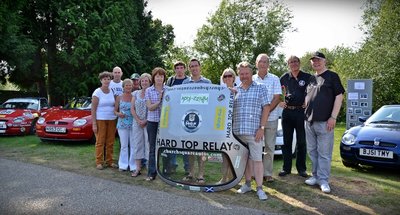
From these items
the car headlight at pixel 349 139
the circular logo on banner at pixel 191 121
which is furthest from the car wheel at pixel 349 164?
the circular logo on banner at pixel 191 121

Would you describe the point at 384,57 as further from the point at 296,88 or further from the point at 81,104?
the point at 81,104

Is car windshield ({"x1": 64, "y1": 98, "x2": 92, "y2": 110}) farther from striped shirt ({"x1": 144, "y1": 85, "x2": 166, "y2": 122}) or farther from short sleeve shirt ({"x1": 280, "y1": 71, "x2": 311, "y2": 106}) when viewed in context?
short sleeve shirt ({"x1": 280, "y1": 71, "x2": 311, "y2": 106})

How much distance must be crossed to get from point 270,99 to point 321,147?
3.47 ft

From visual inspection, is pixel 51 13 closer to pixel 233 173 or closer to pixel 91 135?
pixel 91 135

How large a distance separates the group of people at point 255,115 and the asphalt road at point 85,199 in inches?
21.9

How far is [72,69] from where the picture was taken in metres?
17.9

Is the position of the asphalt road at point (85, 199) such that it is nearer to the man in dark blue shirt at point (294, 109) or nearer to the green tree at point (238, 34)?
the man in dark blue shirt at point (294, 109)

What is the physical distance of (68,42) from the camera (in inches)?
722

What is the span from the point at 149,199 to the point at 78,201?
94 centimetres

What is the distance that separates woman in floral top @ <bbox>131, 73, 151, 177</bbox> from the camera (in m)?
6.09

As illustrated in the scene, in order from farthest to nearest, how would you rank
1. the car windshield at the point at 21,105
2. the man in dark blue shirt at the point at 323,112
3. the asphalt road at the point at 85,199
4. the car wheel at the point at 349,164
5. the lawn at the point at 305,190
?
the car windshield at the point at 21,105 < the car wheel at the point at 349,164 < the man in dark blue shirt at the point at 323,112 < the lawn at the point at 305,190 < the asphalt road at the point at 85,199

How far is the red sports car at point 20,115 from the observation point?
37.0ft

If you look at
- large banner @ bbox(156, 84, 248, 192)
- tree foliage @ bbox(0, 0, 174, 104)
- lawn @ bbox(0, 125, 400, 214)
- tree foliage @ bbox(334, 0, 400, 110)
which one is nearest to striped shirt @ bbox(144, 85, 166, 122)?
large banner @ bbox(156, 84, 248, 192)

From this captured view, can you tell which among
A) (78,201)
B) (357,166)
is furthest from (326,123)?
(78,201)
